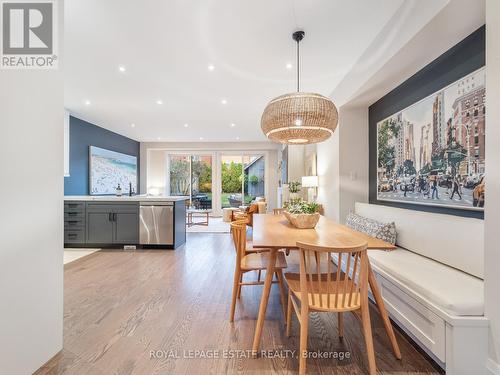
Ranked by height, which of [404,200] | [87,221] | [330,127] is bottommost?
[87,221]

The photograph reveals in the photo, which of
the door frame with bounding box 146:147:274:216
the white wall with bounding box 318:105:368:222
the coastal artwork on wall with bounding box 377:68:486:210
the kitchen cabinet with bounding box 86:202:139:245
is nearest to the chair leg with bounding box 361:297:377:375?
the coastal artwork on wall with bounding box 377:68:486:210

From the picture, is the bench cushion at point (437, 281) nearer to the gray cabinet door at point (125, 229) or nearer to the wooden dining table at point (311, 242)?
the wooden dining table at point (311, 242)

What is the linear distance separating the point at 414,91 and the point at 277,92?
199 centimetres

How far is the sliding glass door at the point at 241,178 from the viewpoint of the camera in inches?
337

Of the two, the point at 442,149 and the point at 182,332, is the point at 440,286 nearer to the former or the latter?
the point at 442,149

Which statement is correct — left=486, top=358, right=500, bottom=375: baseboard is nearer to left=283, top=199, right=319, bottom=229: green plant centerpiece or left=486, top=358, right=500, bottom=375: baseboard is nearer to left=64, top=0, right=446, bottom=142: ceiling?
left=283, top=199, right=319, bottom=229: green plant centerpiece

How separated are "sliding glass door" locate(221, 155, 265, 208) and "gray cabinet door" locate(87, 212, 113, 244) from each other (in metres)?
4.60

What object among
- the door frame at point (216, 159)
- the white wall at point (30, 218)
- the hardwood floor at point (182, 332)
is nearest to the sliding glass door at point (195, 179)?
the door frame at point (216, 159)

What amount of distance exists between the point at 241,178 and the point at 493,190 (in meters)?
7.46

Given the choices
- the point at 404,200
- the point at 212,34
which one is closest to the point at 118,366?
the point at 212,34

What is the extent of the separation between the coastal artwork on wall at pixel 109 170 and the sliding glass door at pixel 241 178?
3.07 meters

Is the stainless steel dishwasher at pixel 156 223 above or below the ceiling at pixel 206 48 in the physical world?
below

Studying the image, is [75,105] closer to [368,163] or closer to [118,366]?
[118,366]

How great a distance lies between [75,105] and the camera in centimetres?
469
